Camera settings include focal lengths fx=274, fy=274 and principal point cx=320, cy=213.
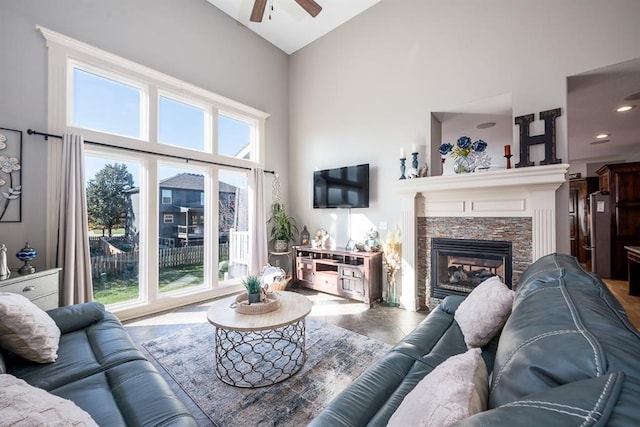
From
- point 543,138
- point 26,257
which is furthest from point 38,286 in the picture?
point 543,138

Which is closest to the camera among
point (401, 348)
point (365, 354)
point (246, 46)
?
point (401, 348)

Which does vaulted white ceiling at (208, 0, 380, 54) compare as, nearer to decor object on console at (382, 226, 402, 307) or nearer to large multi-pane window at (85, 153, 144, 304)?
large multi-pane window at (85, 153, 144, 304)

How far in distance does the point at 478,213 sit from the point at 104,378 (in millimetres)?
3729

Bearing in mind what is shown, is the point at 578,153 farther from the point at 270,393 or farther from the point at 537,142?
the point at 270,393

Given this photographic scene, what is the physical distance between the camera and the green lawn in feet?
10.9

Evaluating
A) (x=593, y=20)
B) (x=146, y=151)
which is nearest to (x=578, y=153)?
(x=593, y=20)

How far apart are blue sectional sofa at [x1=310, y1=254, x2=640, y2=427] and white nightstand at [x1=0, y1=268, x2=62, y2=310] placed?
2832 millimetres

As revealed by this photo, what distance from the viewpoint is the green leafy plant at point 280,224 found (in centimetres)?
498

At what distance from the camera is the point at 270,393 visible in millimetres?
1965

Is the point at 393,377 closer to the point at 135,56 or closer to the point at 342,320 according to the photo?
the point at 342,320

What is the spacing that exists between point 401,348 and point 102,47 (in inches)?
175

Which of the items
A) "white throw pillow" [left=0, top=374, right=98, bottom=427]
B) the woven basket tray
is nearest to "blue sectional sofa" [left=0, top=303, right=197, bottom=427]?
"white throw pillow" [left=0, top=374, right=98, bottom=427]

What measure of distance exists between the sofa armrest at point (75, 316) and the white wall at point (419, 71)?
3.28 m

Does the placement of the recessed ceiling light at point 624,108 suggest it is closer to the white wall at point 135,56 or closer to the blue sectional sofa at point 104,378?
the white wall at point 135,56
